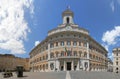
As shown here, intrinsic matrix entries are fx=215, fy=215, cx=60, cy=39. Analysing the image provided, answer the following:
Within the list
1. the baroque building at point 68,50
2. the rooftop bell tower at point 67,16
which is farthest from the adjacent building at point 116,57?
the rooftop bell tower at point 67,16

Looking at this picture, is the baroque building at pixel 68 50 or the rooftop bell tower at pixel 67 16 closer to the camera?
the baroque building at pixel 68 50

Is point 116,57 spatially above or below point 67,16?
below

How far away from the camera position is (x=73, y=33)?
7369cm

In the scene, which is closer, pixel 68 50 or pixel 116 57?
pixel 68 50

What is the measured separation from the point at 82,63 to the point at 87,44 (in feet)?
25.3

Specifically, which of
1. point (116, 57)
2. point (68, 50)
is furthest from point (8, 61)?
point (68, 50)

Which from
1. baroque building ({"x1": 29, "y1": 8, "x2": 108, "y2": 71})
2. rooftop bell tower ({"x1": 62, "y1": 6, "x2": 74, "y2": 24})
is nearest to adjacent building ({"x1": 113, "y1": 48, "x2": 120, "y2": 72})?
baroque building ({"x1": 29, "y1": 8, "x2": 108, "y2": 71})

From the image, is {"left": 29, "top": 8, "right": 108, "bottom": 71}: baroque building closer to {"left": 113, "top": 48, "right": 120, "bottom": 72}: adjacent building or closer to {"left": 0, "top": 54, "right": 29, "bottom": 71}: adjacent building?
{"left": 113, "top": 48, "right": 120, "bottom": 72}: adjacent building

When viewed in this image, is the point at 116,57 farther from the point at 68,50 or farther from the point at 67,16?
the point at 68,50

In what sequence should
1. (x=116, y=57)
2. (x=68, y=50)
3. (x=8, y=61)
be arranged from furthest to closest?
1. (x=8, y=61)
2. (x=116, y=57)
3. (x=68, y=50)

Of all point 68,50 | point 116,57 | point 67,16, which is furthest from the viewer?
point 116,57

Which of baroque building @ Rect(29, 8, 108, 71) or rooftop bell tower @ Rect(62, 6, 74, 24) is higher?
rooftop bell tower @ Rect(62, 6, 74, 24)

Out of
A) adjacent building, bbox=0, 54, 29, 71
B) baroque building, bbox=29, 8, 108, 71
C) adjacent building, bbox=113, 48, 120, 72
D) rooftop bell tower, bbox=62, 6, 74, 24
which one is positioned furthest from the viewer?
adjacent building, bbox=0, 54, 29, 71

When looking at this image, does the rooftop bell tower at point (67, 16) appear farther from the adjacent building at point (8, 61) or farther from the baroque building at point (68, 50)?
the adjacent building at point (8, 61)
